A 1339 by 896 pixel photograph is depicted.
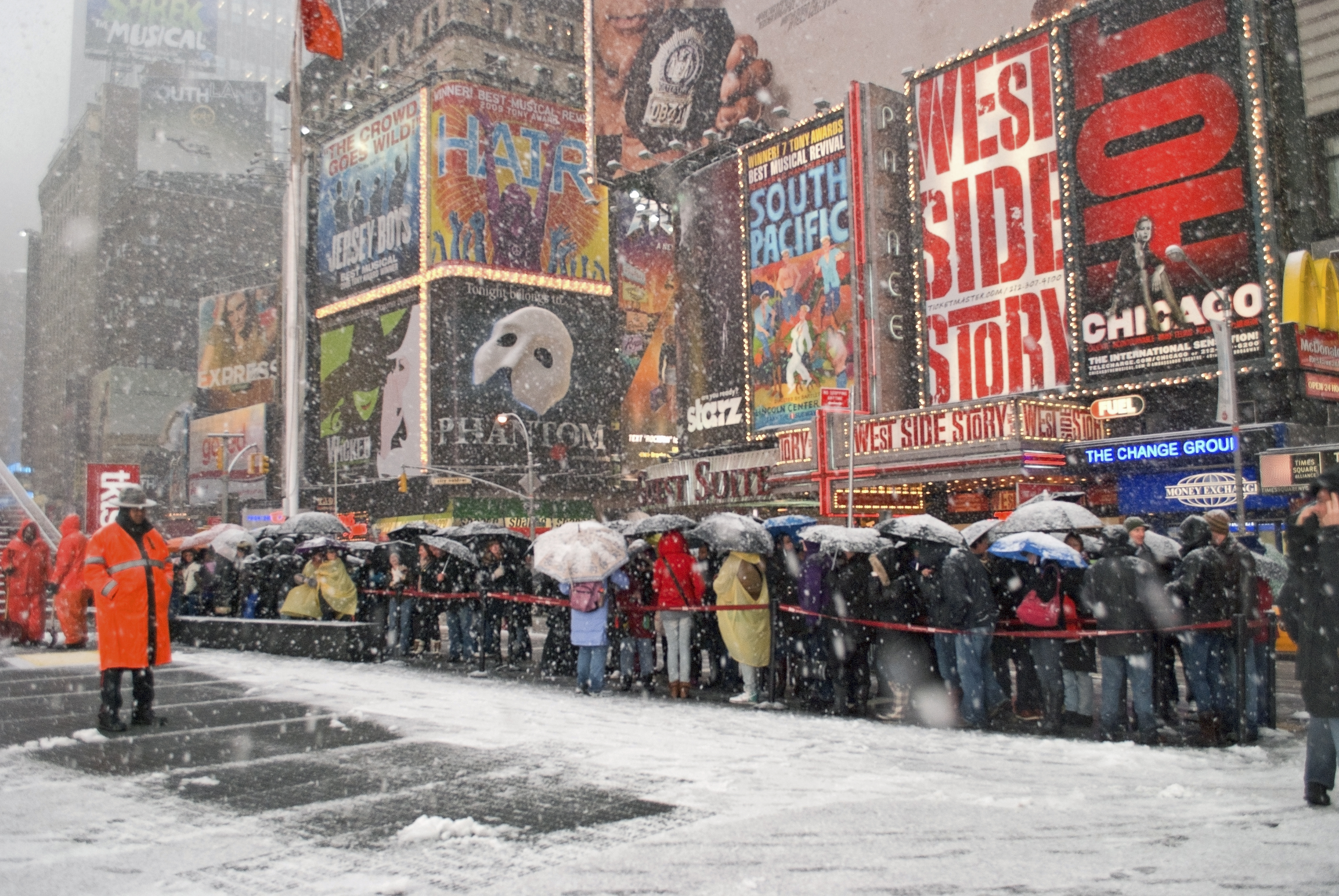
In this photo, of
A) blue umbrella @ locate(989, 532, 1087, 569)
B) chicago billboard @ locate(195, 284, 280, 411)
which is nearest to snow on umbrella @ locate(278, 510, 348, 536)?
blue umbrella @ locate(989, 532, 1087, 569)

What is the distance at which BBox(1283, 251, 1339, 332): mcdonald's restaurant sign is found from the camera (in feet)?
68.2

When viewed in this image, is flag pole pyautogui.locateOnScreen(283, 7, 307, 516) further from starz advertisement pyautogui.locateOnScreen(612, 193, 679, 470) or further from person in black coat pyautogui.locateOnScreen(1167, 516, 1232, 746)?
starz advertisement pyautogui.locateOnScreen(612, 193, 679, 470)

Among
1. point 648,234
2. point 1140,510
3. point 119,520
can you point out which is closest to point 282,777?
point 119,520

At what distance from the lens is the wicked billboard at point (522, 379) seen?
6312 cm

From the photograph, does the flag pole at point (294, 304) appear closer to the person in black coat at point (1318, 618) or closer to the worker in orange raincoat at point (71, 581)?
the worker in orange raincoat at point (71, 581)

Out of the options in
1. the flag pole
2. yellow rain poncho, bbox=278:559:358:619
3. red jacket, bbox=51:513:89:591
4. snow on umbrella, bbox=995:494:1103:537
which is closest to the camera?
snow on umbrella, bbox=995:494:1103:537

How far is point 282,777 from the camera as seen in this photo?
7.39 m

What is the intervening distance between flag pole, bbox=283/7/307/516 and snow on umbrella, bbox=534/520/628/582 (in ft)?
Result: 21.1

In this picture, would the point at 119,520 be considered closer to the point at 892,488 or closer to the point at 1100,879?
the point at 1100,879

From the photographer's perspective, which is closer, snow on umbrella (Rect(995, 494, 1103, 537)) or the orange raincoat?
the orange raincoat

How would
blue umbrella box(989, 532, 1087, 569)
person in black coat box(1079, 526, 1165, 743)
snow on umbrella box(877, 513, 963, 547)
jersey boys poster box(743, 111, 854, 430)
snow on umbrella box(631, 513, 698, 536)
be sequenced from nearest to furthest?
person in black coat box(1079, 526, 1165, 743) < blue umbrella box(989, 532, 1087, 569) < snow on umbrella box(877, 513, 963, 547) < snow on umbrella box(631, 513, 698, 536) < jersey boys poster box(743, 111, 854, 430)

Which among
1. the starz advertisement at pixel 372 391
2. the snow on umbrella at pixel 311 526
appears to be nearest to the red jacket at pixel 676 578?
the snow on umbrella at pixel 311 526

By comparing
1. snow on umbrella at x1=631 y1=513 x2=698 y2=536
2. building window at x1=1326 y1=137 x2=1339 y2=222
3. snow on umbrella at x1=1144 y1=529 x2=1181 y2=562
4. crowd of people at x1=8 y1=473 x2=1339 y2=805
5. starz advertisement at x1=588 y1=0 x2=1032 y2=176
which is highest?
starz advertisement at x1=588 y1=0 x2=1032 y2=176

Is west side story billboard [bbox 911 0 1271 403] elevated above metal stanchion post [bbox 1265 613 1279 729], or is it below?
above
